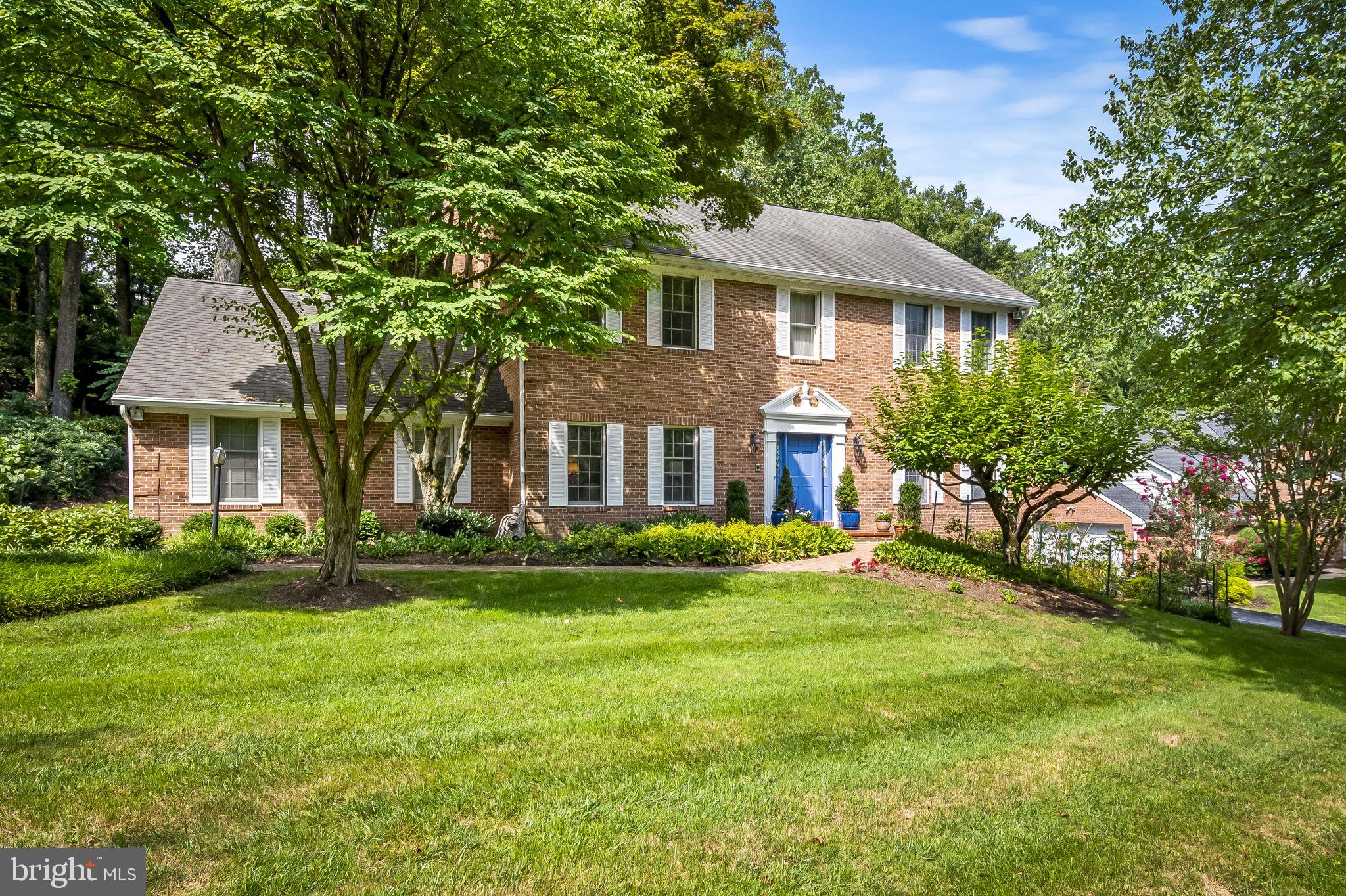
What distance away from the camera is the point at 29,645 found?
20.1ft

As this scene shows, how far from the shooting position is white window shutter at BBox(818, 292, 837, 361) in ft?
53.0

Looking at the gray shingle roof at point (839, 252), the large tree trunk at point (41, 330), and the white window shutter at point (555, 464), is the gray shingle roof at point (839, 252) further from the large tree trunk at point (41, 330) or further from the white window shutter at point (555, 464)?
the large tree trunk at point (41, 330)

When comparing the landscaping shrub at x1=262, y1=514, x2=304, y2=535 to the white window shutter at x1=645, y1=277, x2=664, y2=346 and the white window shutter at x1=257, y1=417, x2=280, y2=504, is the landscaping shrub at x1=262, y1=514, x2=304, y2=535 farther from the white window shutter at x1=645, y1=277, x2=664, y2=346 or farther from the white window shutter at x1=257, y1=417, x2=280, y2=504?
the white window shutter at x1=645, y1=277, x2=664, y2=346

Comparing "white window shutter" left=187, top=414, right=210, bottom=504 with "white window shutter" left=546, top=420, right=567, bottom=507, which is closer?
"white window shutter" left=187, top=414, right=210, bottom=504

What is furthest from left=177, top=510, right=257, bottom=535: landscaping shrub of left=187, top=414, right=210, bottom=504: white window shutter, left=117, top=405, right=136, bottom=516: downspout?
left=117, top=405, right=136, bottom=516: downspout

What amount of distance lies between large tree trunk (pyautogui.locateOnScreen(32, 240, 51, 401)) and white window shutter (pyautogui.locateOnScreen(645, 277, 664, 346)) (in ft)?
62.2

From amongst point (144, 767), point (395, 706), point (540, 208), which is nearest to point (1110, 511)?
point (540, 208)

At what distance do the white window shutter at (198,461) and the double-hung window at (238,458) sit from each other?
23cm

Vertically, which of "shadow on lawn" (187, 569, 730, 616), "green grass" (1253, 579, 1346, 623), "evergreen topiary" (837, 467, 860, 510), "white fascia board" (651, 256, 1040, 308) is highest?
"white fascia board" (651, 256, 1040, 308)

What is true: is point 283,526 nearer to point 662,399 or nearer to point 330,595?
point 330,595

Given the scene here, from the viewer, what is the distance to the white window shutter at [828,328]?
16156mm

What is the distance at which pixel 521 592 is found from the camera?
29.8ft

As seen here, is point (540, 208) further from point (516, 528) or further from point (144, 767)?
point (516, 528)

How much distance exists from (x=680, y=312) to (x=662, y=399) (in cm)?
197
